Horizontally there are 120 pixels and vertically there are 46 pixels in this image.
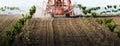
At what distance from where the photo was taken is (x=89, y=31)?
1074 inches

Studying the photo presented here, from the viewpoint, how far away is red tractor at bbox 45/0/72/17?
133ft

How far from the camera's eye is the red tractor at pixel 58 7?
4062 centimetres

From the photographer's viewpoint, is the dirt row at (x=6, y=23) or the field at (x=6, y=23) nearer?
the dirt row at (x=6, y=23)

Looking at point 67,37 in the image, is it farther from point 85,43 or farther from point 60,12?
point 60,12

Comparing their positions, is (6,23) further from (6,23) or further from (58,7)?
(58,7)

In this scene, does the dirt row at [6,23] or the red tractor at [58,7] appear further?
the red tractor at [58,7]

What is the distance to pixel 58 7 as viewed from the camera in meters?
40.8

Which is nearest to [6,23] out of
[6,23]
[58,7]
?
[6,23]

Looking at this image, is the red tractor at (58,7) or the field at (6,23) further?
the red tractor at (58,7)

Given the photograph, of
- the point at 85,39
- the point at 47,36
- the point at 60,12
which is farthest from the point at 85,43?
the point at 60,12

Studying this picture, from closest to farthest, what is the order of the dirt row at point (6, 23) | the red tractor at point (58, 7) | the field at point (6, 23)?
the dirt row at point (6, 23) → the field at point (6, 23) → the red tractor at point (58, 7)

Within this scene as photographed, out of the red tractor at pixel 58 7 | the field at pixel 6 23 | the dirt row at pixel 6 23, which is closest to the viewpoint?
the dirt row at pixel 6 23

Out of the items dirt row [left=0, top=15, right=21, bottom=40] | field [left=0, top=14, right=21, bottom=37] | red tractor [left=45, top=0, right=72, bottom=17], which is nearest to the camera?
dirt row [left=0, top=15, right=21, bottom=40]

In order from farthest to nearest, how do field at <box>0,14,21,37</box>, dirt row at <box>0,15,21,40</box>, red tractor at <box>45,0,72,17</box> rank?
red tractor at <box>45,0,72,17</box> < field at <box>0,14,21,37</box> < dirt row at <box>0,15,21,40</box>
